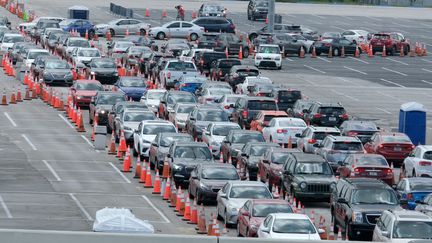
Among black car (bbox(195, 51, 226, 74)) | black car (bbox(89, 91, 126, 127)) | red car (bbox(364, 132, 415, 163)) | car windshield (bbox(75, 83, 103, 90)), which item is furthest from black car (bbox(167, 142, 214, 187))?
black car (bbox(195, 51, 226, 74))

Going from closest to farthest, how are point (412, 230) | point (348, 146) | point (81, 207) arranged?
point (412, 230) < point (81, 207) < point (348, 146)

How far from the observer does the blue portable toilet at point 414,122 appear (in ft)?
173

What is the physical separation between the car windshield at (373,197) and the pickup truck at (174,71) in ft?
106

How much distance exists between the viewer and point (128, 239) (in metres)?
17.5

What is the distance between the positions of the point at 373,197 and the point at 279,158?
25.2ft

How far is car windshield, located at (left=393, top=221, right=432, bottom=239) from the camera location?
3083 centimetres

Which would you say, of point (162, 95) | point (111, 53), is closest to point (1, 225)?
point (162, 95)

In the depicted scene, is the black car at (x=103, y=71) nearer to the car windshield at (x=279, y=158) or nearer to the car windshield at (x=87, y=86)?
the car windshield at (x=87, y=86)

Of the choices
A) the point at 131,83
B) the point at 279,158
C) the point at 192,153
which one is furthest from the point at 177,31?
the point at 279,158

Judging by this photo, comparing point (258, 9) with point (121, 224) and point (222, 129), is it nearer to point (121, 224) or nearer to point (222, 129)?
point (222, 129)

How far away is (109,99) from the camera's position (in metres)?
56.9

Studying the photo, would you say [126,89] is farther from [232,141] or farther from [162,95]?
[232,141]

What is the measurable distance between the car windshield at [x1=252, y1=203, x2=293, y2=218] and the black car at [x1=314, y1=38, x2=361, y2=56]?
53.9m

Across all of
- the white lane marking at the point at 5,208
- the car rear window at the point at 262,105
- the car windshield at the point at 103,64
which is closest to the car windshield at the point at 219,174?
the white lane marking at the point at 5,208
